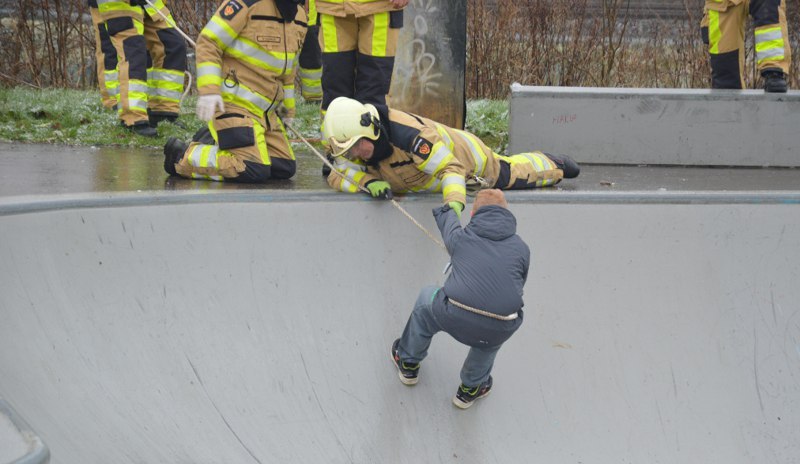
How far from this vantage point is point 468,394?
4.56 m

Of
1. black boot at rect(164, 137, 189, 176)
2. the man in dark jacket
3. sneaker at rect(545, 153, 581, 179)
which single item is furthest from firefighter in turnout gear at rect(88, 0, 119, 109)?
the man in dark jacket

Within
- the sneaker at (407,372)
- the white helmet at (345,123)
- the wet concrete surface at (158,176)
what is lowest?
the sneaker at (407,372)

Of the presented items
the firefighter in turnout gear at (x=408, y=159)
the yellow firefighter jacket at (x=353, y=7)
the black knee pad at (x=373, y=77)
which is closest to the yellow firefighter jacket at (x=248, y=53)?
the yellow firefighter jacket at (x=353, y=7)

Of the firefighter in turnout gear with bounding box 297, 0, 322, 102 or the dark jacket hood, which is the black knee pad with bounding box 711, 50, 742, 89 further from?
the dark jacket hood

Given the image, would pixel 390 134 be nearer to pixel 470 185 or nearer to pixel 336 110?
pixel 336 110

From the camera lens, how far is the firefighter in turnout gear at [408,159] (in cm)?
507

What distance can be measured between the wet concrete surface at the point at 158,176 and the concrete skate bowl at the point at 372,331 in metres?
0.53

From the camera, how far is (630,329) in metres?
4.97

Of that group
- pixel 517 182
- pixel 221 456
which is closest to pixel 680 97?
pixel 517 182

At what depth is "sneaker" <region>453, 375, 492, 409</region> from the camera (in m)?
4.55

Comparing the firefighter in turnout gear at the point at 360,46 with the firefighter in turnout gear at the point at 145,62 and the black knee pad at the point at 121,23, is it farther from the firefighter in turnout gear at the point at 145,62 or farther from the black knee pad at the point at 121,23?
the black knee pad at the point at 121,23

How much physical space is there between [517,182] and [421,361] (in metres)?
1.60

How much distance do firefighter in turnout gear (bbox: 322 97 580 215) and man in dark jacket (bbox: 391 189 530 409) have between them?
2.00ft

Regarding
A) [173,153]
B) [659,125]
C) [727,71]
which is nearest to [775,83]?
[727,71]
